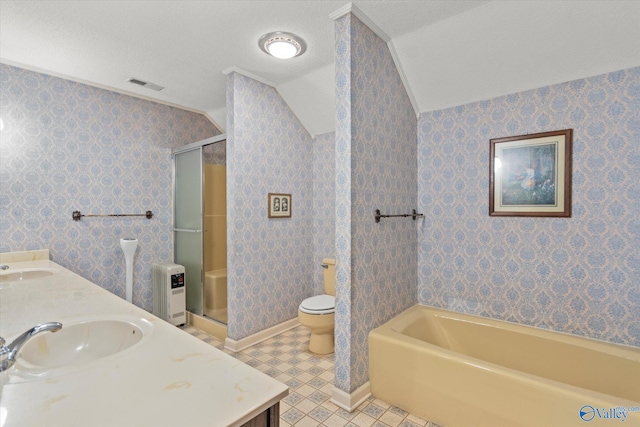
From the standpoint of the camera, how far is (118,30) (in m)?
2.07

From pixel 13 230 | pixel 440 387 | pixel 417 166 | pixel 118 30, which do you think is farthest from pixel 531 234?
pixel 13 230

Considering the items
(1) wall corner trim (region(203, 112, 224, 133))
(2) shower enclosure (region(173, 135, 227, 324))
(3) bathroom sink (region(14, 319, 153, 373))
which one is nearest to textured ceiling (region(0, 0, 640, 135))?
(2) shower enclosure (region(173, 135, 227, 324))

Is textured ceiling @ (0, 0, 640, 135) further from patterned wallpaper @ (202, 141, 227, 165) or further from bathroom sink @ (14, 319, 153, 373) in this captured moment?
bathroom sink @ (14, 319, 153, 373)

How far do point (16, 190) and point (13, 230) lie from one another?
0.33 metres

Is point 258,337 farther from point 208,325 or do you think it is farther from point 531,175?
point 531,175

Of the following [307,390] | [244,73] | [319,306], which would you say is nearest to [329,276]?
[319,306]

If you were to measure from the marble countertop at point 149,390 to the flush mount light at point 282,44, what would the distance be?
195cm

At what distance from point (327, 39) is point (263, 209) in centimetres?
150

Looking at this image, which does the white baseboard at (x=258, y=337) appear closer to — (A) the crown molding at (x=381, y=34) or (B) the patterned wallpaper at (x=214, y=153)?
(B) the patterned wallpaper at (x=214, y=153)

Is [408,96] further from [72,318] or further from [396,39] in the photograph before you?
[72,318]

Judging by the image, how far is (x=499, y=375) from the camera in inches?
61.4

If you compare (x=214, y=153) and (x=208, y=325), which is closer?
(x=208, y=325)

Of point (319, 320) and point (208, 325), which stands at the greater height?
point (319, 320)

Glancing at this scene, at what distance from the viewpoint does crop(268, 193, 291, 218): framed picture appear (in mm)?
2945
